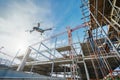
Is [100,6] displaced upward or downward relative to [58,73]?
upward

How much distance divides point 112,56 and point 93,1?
226 inches

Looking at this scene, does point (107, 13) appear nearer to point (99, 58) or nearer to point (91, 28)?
point (91, 28)

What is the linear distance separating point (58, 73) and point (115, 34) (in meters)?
13.8

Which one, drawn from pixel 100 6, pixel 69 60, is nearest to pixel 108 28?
pixel 100 6

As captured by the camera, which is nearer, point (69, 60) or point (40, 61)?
point (69, 60)

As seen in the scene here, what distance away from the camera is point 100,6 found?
265 inches


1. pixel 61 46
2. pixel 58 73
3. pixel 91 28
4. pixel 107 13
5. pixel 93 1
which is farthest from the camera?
pixel 58 73

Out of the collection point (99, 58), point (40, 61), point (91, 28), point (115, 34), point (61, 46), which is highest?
point (61, 46)

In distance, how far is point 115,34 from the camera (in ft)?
28.8

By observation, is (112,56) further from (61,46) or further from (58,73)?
(58,73)

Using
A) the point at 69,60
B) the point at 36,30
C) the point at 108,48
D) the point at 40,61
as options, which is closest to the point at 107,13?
the point at 108,48

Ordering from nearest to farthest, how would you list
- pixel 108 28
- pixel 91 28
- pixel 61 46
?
pixel 108 28 → pixel 91 28 → pixel 61 46

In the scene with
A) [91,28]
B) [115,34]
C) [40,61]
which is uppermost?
[91,28]

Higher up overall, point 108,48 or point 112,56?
point 108,48
